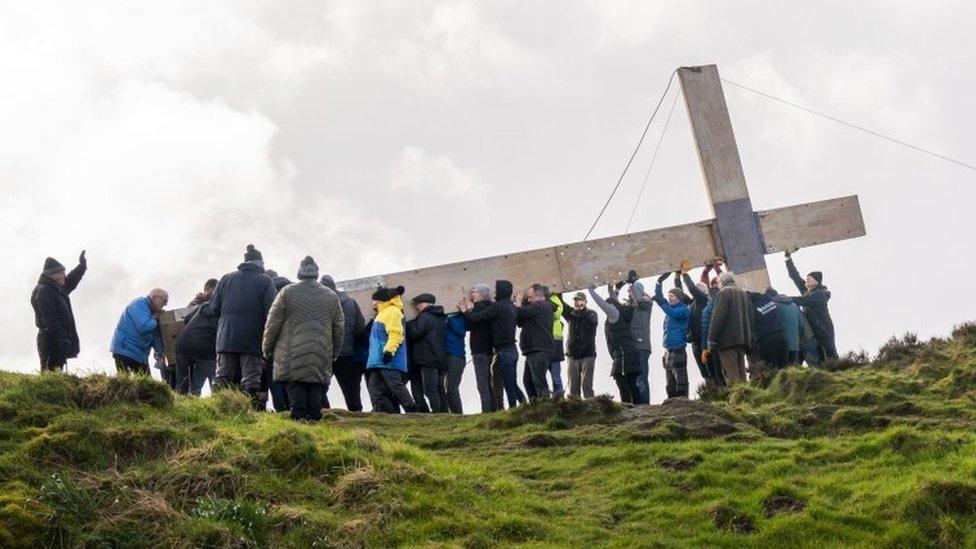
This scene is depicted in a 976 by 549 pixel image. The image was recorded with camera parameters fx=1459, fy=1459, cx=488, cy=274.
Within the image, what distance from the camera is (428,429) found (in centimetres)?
Result: 1812

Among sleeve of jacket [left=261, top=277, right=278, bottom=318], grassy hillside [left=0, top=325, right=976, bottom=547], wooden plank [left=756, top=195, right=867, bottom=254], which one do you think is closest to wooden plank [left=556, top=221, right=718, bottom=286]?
wooden plank [left=756, top=195, right=867, bottom=254]

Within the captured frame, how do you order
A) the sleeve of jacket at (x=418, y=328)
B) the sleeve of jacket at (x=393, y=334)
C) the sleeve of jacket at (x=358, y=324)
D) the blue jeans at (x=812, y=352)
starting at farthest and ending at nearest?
the blue jeans at (x=812, y=352)
the sleeve of jacket at (x=418, y=328)
the sleeve of jacket at (x=358, y=324)
the sleeve of jacket at (x=393, y=334)

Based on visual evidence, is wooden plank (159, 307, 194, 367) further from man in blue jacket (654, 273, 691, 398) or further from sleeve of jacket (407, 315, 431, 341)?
man in blue jacket (654, 273, 691, 398)

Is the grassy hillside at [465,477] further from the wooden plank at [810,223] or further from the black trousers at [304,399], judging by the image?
the wooden plank at [810,223]

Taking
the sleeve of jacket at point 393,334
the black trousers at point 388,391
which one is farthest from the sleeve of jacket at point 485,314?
the sleeve of jacket at point 393,334

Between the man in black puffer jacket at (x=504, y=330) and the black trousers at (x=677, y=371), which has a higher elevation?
the man in black puffer jacket at (x=504, y=330)

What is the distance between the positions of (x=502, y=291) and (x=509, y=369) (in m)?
1.16

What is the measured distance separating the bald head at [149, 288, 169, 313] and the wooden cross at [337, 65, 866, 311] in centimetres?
268

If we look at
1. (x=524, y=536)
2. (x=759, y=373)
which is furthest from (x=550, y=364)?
(x=524, y=536)

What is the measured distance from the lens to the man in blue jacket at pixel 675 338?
2191 centimetres

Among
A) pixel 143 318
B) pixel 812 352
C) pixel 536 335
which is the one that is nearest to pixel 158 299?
pixel 143 318

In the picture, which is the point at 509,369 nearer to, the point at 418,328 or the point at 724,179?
the point at 418,328

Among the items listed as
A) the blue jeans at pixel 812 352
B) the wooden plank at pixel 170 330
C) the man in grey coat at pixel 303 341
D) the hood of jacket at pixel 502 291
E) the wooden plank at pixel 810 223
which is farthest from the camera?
the blue jeans at pixel 812 352

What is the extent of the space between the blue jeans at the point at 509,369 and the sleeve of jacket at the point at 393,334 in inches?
75.0
